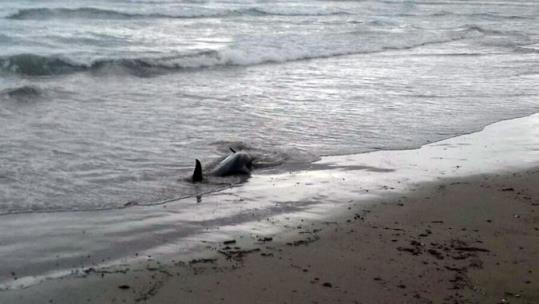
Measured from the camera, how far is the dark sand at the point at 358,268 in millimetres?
3996

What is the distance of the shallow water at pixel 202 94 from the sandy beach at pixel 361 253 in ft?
4.02

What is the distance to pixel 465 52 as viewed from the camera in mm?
19891

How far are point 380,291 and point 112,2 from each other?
93.2 feet

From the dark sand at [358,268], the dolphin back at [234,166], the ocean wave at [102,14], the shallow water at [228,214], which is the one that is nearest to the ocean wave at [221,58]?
the ocean wave at [102,14]

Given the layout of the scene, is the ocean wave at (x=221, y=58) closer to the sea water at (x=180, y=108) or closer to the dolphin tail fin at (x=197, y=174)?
the sea water at (x=180, y=108)

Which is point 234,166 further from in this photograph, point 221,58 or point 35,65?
point 221,58

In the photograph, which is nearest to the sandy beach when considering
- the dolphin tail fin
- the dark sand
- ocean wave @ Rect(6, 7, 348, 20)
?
the dark sand

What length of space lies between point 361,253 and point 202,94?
7.47 metres

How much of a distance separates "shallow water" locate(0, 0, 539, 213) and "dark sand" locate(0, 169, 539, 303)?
1592 millimetres

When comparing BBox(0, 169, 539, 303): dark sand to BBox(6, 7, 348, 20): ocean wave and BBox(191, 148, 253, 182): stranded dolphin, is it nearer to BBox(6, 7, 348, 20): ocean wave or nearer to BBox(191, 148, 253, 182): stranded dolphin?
BBox(191, 148, 253, 182): stranded dolphin

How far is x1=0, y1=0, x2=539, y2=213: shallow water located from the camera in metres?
6.94

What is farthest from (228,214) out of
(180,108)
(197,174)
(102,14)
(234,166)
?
(102,14)

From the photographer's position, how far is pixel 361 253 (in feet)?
15.5

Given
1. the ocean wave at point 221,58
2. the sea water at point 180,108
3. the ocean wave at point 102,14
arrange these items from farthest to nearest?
1. the ocean wave at point 102,14
2. the ocean wave at point 221,58
3. the sea water at point 180,108
